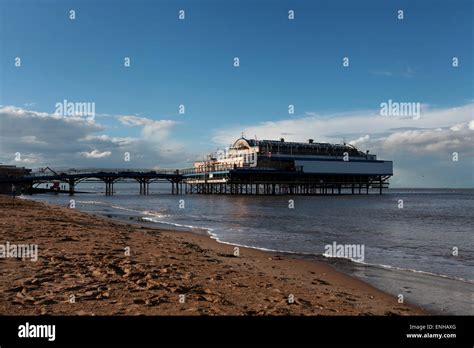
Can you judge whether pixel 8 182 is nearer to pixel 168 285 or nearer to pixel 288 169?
pixel 288 169

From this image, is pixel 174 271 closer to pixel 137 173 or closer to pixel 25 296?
pixel 25 296

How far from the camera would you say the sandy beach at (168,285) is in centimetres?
634

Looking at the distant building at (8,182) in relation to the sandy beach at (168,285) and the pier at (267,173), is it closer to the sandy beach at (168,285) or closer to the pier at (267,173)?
the pier at (267,173)

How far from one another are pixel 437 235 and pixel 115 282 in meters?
18.7

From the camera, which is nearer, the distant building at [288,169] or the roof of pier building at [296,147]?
the distant building at [288,169]

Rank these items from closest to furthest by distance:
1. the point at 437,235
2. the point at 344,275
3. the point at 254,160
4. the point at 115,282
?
the point at 115,282, the point at 344,275, the point at 437,235, the point at 254,160

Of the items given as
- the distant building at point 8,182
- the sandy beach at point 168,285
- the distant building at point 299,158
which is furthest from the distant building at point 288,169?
the sandy beach at point 168,285

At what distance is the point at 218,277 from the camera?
9234mm

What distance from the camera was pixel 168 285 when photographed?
7.77 meters

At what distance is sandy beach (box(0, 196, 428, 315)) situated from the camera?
6.34 metres

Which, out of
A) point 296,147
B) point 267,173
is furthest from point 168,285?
point 296,147
